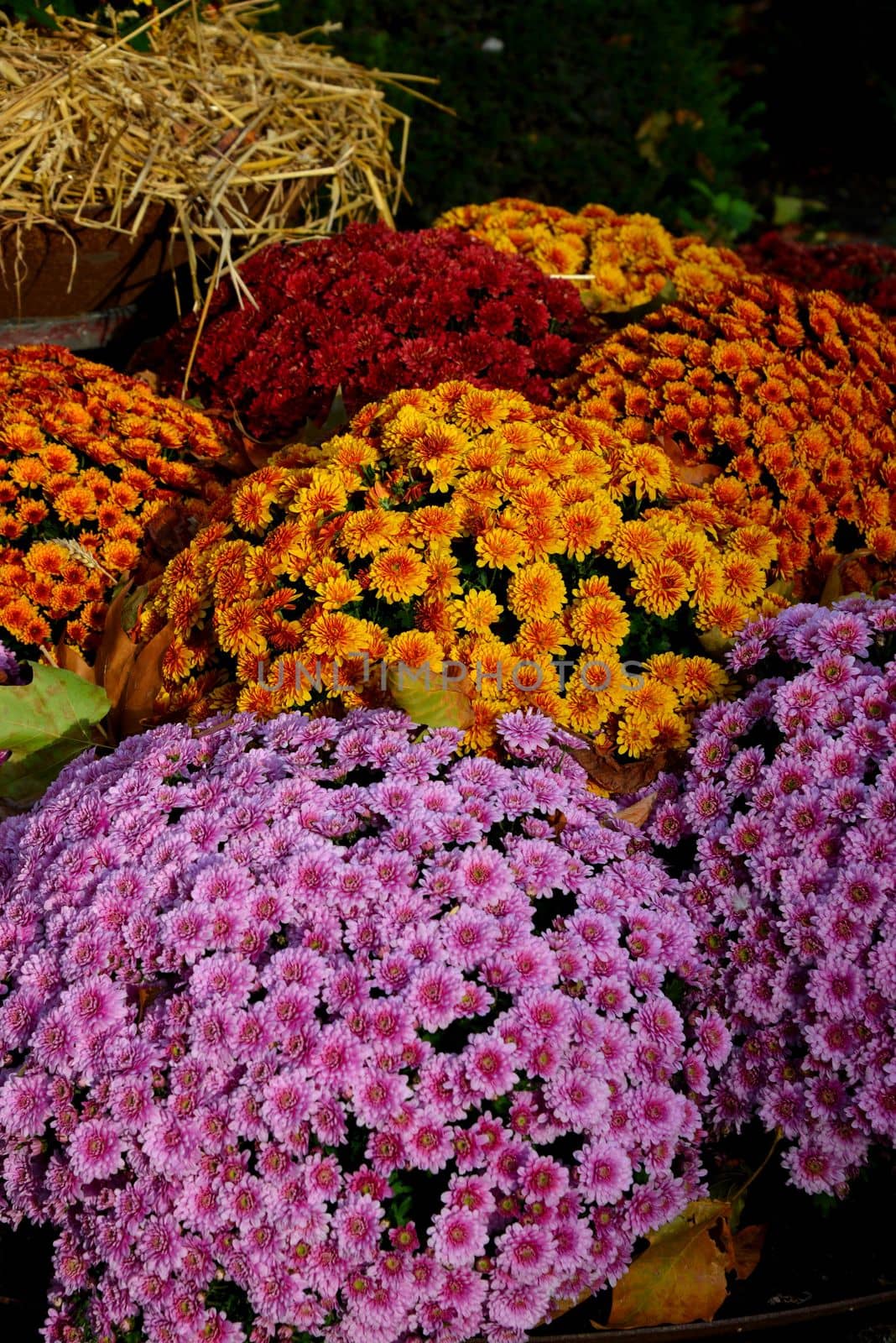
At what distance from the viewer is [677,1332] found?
1.64 metres

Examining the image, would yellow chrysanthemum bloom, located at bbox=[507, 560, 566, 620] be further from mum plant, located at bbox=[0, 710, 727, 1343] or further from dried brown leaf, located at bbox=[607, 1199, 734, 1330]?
dried brown leaf, located at bbox=[607, 1199, 734, 1330]

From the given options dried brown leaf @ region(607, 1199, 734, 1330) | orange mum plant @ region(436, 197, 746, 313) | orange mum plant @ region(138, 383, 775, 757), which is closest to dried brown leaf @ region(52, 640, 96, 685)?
orange mum plant @ region(138, 383, 775, 757)

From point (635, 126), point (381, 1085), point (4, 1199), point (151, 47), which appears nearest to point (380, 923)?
point (381, 1085)

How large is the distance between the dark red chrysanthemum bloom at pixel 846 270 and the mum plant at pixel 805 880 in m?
1.67

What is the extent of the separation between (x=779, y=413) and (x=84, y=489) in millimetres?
1598

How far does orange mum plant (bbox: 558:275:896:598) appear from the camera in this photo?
2482 millimetres

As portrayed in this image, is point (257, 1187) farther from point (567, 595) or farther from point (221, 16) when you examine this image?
point (221, 16)

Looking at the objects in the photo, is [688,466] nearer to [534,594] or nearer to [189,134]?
[534,594]

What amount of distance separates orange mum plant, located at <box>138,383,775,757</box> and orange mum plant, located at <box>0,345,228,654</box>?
0.36 metres

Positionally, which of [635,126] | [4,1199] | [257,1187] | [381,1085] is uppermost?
[635,126]

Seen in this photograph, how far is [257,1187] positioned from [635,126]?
193 inches

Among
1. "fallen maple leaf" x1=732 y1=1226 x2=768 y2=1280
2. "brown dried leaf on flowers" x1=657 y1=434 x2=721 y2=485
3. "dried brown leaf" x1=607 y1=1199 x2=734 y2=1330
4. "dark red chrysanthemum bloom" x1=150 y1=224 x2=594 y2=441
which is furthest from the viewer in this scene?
"dark red chrysanthemum bloom" x1=150 y1=224 x2=594 y2=441

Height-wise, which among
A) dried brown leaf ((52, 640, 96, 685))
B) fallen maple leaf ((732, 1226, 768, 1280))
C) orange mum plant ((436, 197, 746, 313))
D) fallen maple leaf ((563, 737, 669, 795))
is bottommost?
fallen maple leaf ((732, 1226, 768, 1280))

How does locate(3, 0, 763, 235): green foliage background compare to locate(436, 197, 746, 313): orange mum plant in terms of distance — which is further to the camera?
locate(3, 0, 763, 235): green foliage background
